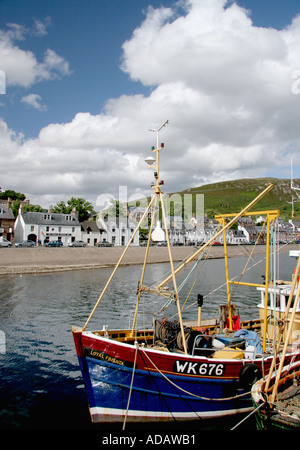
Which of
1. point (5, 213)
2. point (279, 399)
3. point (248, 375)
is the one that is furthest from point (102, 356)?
point (5, 213)

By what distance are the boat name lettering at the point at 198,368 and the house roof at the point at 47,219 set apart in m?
84.5

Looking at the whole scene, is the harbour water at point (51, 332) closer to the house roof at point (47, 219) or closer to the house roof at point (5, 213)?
the house roof at point (47, 219)

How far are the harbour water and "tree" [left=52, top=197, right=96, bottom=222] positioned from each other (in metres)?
63.1

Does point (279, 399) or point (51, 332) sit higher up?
point (279, 399)

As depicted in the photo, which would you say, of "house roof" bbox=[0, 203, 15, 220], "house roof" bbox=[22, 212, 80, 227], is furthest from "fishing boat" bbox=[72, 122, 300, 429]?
"house roof" bbox=[0, 203, 15, 220]

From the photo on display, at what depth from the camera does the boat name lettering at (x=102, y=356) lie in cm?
1088

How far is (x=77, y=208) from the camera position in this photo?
113m

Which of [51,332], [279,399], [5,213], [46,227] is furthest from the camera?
[46,227]

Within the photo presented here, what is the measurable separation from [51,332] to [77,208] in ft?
307

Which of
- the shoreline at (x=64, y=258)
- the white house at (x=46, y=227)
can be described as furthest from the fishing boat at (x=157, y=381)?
the white house at (x=46, y=227)

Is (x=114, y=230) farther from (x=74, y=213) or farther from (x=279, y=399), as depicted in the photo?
(x=279, y=399)

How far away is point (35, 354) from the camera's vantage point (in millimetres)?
17844
